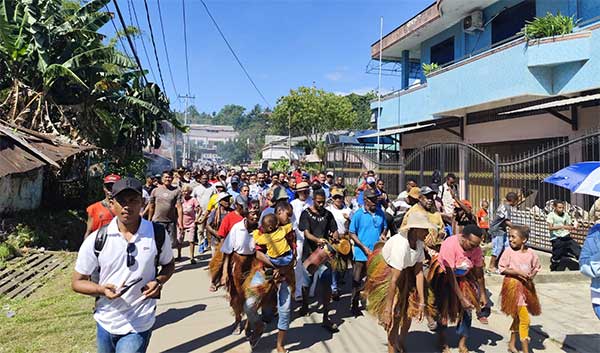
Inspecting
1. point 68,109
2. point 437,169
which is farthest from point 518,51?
point 68,109

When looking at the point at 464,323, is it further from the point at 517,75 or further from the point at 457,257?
the point at 517,75

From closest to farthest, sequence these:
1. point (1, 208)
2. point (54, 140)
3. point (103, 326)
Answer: point (103, 326) < point (1, 208) < point (54, 140)

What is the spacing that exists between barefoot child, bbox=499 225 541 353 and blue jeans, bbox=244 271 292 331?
224cm

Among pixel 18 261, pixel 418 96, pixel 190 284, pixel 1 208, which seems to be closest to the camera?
pixel 190 284

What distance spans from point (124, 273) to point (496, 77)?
11.5 meters

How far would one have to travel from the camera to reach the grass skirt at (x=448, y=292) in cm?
398

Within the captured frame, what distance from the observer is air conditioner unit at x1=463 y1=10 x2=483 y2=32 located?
46.1ft

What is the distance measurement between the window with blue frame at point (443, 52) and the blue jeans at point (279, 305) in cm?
1515

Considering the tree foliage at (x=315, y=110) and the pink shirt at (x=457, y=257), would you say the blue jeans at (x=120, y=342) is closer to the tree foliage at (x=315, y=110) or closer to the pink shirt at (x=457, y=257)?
the pink shirt at (x=457, y=257)

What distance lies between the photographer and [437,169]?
1236 centimetres

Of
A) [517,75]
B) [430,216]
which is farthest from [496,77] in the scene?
[430,216]

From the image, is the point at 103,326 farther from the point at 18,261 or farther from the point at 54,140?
the point at 54,140

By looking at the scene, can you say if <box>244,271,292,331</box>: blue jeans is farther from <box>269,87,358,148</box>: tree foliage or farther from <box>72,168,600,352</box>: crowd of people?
<box>269,87,358,148</box>: tree foliage

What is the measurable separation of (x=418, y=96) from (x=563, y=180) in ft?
40.7
